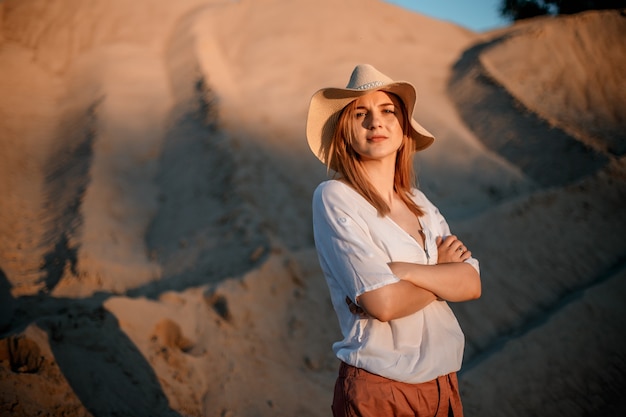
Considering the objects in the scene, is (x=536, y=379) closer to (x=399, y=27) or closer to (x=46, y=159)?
(x=46, y=159)

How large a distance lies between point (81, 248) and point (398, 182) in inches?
191

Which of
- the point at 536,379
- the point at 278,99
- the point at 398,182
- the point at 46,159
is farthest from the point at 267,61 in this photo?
the point at 398,182

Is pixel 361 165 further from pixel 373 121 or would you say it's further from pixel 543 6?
pixel 543 6

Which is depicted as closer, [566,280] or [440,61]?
[566,280]

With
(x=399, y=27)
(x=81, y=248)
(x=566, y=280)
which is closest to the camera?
(x=81, y=248)

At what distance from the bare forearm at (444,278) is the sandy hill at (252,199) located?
2.75 m

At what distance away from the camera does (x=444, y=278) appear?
1.78 m

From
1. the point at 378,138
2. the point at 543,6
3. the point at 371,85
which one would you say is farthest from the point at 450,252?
the point at 543,6

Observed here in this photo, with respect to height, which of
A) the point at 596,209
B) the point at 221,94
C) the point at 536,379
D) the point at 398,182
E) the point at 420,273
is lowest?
the point at 536,379

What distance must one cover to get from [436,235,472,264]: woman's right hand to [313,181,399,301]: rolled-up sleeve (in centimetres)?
28

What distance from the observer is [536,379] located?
503 centimetres

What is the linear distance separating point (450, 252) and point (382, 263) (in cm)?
37

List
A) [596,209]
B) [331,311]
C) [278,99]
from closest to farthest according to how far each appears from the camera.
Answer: [331,311] → [596,209] → [278,99]

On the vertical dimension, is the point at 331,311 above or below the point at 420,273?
below
